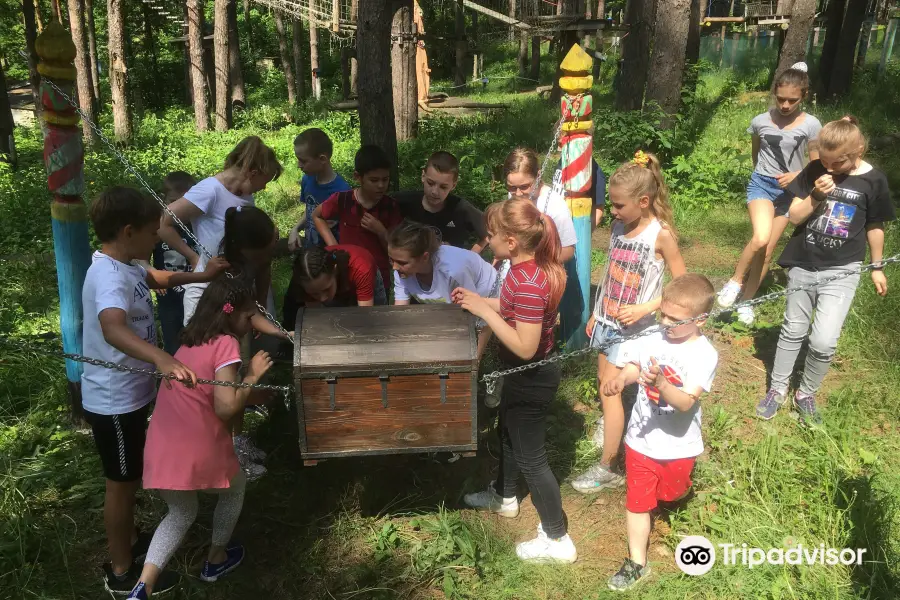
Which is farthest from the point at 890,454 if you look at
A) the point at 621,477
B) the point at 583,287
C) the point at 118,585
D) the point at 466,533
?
the point at 118,585

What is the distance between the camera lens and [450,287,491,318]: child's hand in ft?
8.76

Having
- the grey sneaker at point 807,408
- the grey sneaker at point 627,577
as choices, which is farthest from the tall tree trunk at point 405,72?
the grey sneaker at point 627,577

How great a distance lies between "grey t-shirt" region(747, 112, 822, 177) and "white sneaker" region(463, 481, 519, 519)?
3091 mm

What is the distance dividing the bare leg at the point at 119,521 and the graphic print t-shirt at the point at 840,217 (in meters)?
3.65

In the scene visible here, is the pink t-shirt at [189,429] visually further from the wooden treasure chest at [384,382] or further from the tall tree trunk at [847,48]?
the tall tree trunk at [847,48]

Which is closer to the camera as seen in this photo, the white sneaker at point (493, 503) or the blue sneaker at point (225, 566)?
the blue sneaker at point (225, 566)

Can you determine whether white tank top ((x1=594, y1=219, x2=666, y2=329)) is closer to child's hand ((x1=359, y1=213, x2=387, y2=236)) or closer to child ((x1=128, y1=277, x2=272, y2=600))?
child's hand ((x1=359, y1=213, x2=387, y2=236))

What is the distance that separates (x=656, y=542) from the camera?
324 cm

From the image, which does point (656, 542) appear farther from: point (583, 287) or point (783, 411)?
point (583, 287)

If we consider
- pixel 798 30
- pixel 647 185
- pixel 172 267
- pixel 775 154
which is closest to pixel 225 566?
pixel 172 267

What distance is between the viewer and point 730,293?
5.25 meters

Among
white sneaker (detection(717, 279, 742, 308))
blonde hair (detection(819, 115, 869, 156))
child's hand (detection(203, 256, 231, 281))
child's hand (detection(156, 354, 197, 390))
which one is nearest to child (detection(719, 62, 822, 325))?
white sneaker (detection(717, 279, 742, 308))

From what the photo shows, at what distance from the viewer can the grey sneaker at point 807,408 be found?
3.96 m

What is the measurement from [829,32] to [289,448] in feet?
46.4
